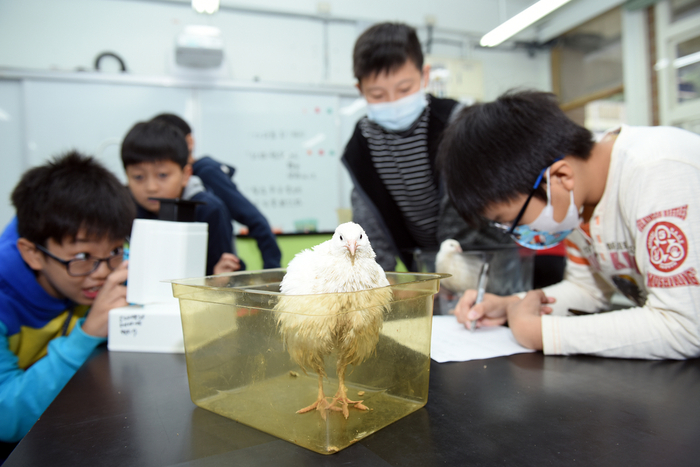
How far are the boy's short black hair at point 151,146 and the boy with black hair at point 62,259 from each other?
1.31ft

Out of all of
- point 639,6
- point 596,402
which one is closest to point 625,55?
point 639,6

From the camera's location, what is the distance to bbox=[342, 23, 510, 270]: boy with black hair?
4.32 ft

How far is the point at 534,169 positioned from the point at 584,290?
462mm

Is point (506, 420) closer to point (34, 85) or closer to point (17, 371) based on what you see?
point (17, 371)

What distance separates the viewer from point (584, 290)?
1085 millimetres

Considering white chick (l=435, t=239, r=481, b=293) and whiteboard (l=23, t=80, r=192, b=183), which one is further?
whiteboard (l=23, t=80, r=192, b=183)

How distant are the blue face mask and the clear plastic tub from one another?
0.52m

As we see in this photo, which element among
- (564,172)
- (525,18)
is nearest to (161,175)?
(564,172)

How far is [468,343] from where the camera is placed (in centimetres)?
78

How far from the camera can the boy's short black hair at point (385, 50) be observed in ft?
4.19

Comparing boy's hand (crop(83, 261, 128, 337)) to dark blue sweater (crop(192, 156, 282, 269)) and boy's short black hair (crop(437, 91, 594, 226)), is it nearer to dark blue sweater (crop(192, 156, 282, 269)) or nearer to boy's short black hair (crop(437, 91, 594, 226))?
boy's short black hair (crop(437, 91, 594, 226))

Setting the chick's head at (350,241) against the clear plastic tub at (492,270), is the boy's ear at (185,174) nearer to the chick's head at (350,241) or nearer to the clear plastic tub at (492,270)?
the clear plastic tub at (492,270)

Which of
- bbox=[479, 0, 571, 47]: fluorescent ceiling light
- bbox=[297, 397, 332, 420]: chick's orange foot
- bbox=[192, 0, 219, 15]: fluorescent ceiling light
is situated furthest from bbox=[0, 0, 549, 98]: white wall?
bbox=[297, 397, 332, 420]: chick's orange foot

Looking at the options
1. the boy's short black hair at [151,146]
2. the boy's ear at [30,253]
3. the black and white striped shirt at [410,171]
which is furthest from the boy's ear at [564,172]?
the boy's short black hair at [151,146]
